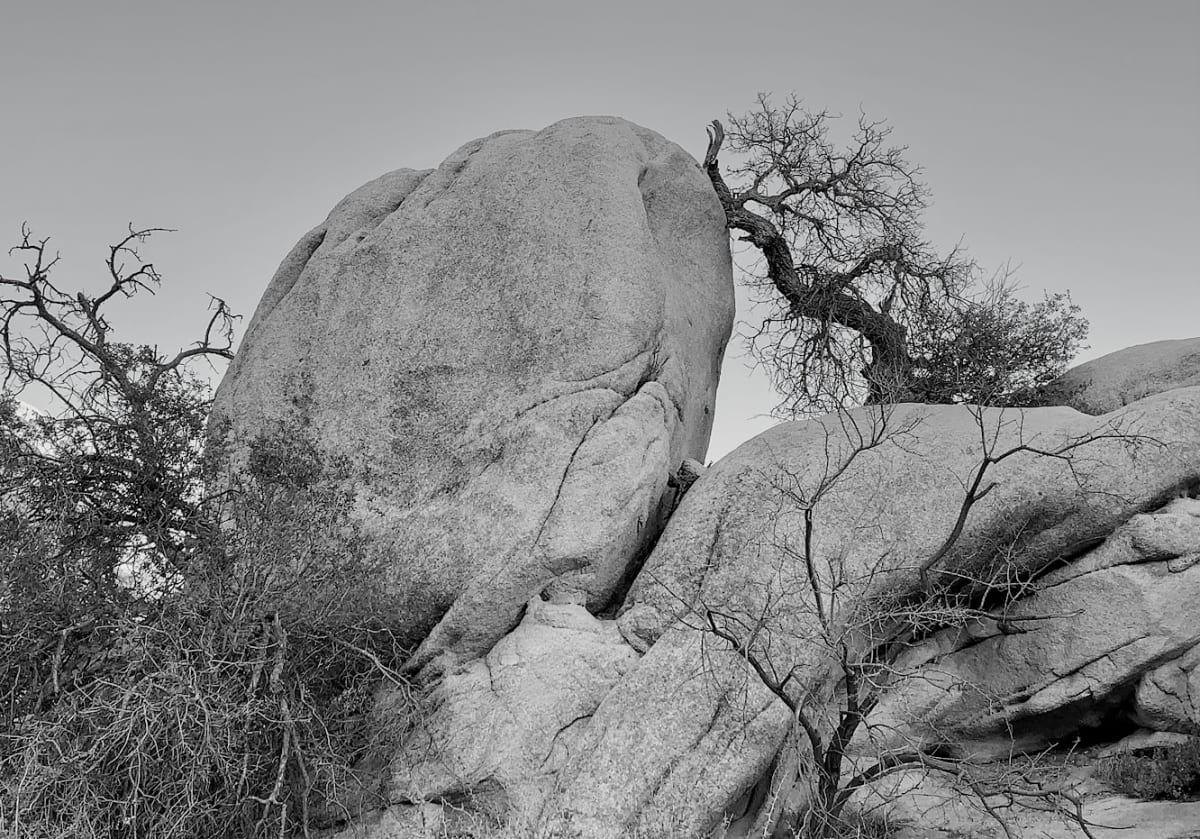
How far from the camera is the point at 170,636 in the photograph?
9539 mm

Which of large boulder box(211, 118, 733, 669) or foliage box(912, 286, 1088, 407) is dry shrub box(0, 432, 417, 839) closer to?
large boulder box(211, 118, 733, 669)

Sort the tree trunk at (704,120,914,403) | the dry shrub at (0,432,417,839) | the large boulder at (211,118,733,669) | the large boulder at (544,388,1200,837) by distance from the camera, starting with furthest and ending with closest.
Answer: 1. the tree trunk at (704,120,914,403)
2. the large boulder at (211,118,733,669)
3. the large boulder at (544,388,1200,837)
4. the dry shrub at (0,432,417,839)

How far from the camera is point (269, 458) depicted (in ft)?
40.8

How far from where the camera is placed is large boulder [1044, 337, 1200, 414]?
15133 millimetres

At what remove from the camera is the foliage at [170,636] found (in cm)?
911

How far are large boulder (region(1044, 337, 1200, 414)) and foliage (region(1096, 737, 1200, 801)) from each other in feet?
20.6

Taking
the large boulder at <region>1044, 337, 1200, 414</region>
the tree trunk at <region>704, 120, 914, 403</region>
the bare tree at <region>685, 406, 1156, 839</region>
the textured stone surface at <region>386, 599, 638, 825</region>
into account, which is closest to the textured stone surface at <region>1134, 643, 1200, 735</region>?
the bare tree at <region>685, 406, 1156, 839</region>

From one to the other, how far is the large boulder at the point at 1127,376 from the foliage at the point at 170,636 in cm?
1051

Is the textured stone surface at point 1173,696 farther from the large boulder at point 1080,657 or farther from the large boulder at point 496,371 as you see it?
the large boulder at point 496,371

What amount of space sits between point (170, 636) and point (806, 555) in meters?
5.56

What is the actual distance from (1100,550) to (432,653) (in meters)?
6.94

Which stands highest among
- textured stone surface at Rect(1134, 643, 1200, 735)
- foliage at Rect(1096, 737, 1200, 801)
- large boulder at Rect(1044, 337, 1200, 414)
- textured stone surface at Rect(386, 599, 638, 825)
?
large boulder at Rect(1044, 337, 1200, 414)

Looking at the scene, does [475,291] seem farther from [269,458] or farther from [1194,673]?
[1194,673]

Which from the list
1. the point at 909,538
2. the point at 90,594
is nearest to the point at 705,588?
the point at 909,538
